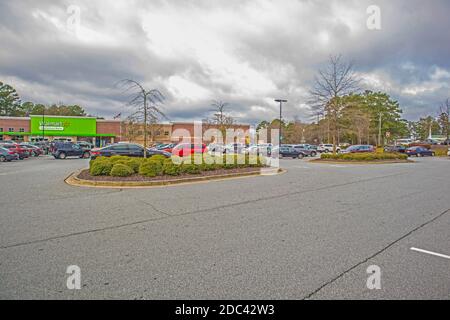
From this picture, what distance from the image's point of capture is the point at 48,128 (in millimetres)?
56094

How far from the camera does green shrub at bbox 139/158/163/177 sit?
11336 mm

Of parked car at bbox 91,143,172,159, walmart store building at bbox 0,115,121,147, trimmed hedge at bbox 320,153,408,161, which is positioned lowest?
trimmed hedge at bbox 320,153,408,161

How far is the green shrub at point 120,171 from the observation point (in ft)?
36.0

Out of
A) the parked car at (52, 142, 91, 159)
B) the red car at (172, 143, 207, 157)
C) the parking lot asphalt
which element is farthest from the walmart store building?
the parking lot asphalt

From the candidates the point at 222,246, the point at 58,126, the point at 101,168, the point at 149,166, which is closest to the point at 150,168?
the point at 149,166

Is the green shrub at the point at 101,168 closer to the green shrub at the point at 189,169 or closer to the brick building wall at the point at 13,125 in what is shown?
the green shrub at the point at 189,169

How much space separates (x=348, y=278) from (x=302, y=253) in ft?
2.65

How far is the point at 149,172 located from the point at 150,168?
7.1 inches

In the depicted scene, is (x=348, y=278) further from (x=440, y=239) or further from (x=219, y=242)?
(x=440, y=239)

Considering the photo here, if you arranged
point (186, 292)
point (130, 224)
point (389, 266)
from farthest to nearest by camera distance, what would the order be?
point (130, 224)
point (389, 266)
point (186, 292)

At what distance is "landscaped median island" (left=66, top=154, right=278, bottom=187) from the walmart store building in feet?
171

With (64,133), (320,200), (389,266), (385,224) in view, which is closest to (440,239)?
(385,224)

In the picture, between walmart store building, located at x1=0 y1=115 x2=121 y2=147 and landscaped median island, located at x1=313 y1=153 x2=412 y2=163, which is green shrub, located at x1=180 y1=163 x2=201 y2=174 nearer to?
landscaped median island, located at x1=313 y1=153 x2=412 y2=163

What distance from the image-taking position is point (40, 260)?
372 centimetres
